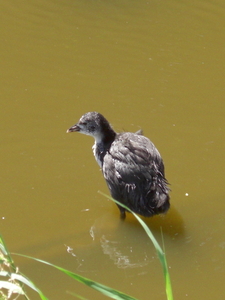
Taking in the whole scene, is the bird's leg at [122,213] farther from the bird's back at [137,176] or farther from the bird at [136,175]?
the bird's back at [137,176]

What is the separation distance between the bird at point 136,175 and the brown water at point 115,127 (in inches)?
14.3

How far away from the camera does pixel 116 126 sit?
703 centimetres

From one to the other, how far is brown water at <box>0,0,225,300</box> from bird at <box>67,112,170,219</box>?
362 mm

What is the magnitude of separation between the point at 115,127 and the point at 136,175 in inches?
68.5

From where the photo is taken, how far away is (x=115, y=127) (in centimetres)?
702

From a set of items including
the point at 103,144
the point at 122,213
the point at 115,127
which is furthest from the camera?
the point at 115,127

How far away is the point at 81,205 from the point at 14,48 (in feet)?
11.4

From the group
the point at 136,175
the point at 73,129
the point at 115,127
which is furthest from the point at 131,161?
the point at 115,127

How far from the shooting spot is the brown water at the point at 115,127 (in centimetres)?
511

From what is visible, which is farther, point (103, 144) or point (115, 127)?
point (115, 127)

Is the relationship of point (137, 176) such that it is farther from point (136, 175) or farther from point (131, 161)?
point (131, 161)

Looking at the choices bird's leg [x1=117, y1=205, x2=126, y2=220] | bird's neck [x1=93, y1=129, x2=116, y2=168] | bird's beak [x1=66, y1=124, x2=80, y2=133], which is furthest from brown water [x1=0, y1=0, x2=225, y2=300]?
bird's beak [x1=66, y1=124, x2=80, y2=133]

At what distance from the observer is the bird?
5320 millimetres

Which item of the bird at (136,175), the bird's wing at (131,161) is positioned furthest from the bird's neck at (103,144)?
the bird's wing at (131,161)
